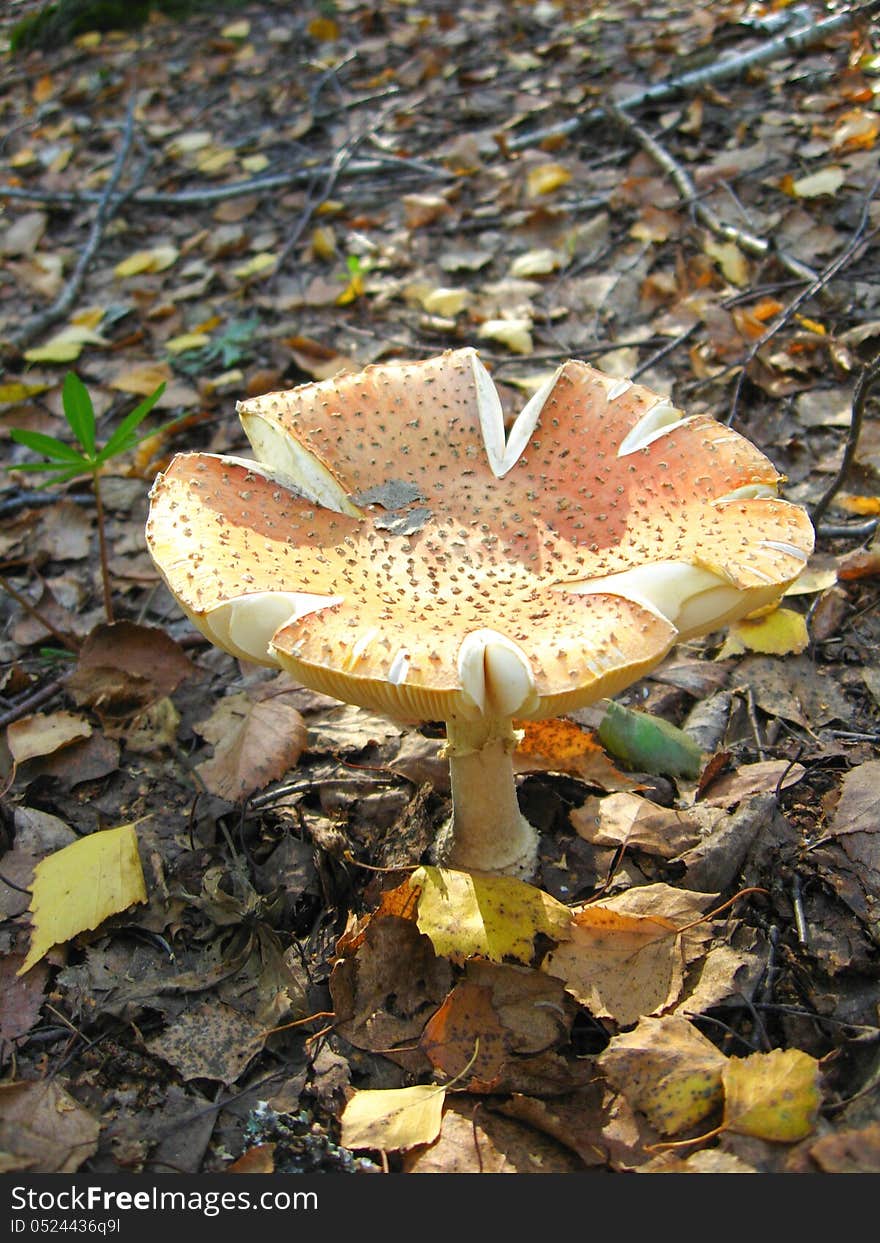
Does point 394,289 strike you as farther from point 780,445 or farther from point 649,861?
point 649,861

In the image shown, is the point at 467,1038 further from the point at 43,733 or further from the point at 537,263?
the point at 537,263

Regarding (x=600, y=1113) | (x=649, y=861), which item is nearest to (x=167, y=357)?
(x=649, y=861)

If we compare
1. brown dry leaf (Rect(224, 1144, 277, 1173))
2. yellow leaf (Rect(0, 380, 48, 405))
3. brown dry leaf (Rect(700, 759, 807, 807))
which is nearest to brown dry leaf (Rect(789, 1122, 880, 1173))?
brown dry leaf (Rect(700, 759, 807, 807))

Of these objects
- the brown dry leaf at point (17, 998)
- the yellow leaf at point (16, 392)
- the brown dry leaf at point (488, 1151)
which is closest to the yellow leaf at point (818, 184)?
the yellow leaf at point (16, 392)

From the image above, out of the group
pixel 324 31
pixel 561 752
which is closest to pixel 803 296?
pixel 561 752

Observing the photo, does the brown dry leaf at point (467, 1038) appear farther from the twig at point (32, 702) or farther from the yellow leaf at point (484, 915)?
the twig at point (32, 702)

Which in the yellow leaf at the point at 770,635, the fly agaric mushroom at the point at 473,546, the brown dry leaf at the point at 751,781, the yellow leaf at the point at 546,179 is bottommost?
the brown dry leaf at the point at 751,781

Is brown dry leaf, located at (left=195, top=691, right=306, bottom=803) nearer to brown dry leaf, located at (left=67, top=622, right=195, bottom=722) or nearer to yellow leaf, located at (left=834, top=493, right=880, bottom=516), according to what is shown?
brown dry leaf, located at (left=67, top=622, right=195, bottom=722)
